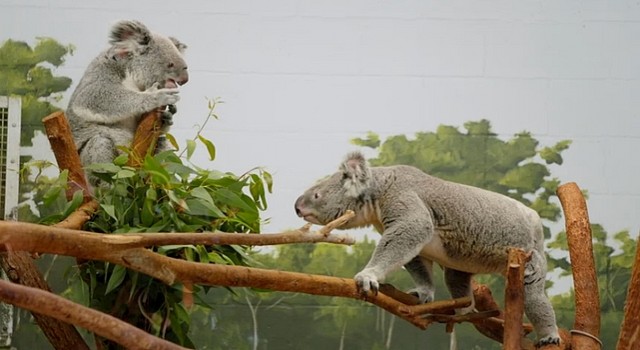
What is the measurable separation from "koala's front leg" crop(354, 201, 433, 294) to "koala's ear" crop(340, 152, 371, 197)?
0.15 metres

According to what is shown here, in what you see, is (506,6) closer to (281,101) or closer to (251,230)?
(281,101)

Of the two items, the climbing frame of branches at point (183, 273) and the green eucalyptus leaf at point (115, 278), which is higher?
the climbing frame of branches at point (183, 273)

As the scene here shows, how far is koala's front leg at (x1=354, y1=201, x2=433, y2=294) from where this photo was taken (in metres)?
4.07

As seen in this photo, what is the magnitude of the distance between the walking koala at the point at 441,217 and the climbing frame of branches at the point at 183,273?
0.19 meters

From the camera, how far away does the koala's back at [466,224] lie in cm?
442

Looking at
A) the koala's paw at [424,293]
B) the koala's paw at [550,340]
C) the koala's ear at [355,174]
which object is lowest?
the koala's paw at [550,340]

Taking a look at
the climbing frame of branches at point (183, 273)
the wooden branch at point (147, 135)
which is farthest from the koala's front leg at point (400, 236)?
the wooden branch at point (147, 135)

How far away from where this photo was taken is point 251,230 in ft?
13.5

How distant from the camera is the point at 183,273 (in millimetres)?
3145

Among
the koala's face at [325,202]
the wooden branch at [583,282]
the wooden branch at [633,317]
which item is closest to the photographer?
the wooden branch at [633,317]

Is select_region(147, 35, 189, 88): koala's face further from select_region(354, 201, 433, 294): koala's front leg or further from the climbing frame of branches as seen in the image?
select_region(354, 201, 433, 294): koala's front leg

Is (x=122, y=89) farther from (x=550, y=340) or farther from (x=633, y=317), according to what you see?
(x=633, y=317)

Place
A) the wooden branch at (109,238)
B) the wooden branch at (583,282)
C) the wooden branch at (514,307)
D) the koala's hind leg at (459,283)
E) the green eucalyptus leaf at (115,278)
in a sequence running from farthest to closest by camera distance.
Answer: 1. the koala's hind leg at (459,283)
2. the wooden branch at (583,282)
3. the wooden branch at (514,307)
4. the green eucalyptus leaf at (115,278)
5. the wooden branch at (109,238)

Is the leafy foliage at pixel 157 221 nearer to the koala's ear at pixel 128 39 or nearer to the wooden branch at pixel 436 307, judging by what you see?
the wooden branch at pixel 436 307
